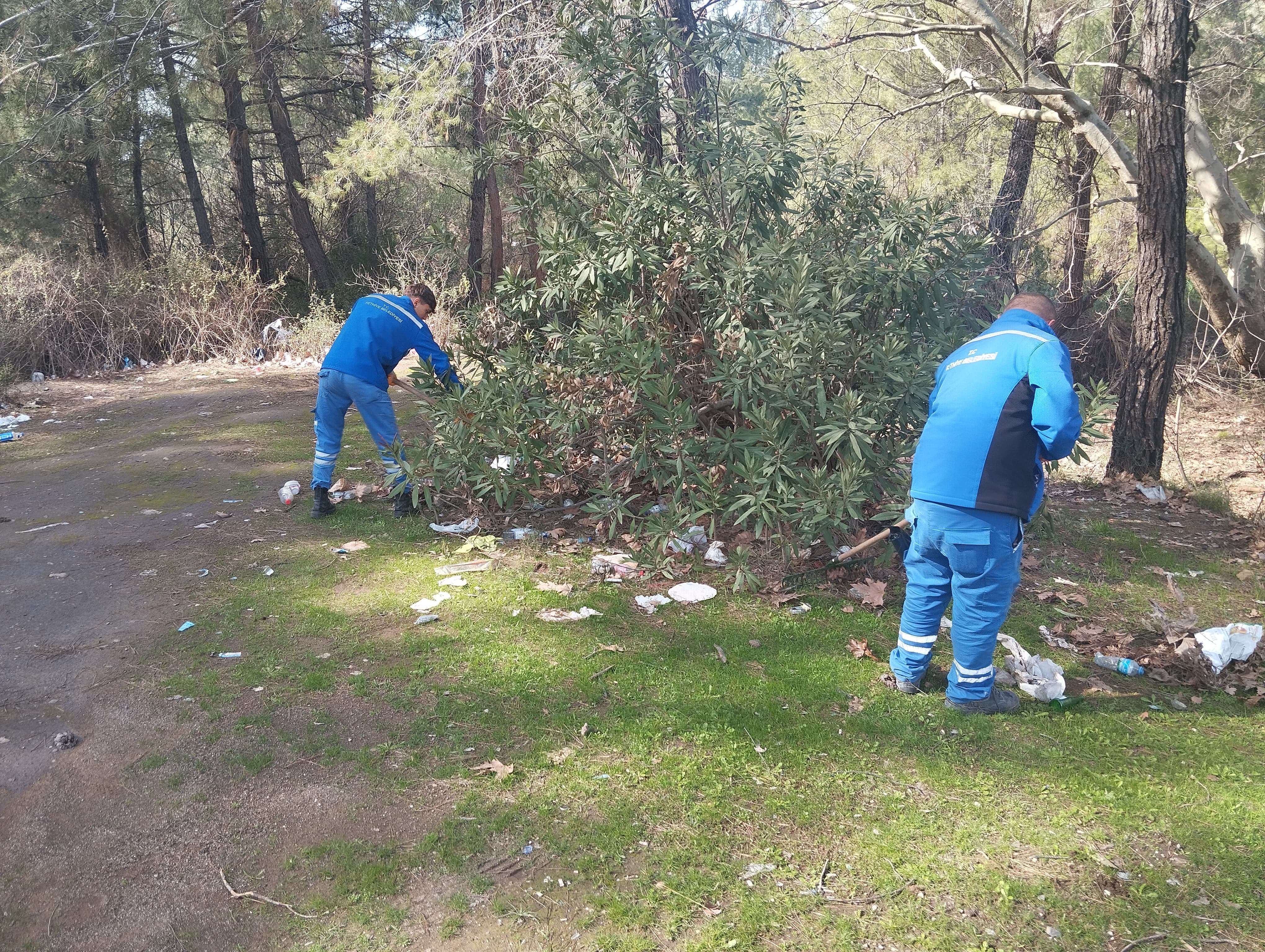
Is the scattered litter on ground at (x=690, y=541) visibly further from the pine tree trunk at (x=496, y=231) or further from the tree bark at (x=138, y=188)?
the tree bark at (x=138, y=188)

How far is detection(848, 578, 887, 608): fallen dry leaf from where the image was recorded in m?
5.07

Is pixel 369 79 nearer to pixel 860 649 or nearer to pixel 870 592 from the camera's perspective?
pixel 870 592

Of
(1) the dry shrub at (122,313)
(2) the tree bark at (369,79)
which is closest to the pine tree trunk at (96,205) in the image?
(1) the dry shrub at (122,313)

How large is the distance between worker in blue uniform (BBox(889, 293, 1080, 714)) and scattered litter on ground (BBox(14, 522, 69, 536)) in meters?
5.93

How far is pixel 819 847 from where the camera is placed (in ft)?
10.0

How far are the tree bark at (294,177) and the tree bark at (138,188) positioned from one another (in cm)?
251

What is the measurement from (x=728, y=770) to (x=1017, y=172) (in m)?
11.4

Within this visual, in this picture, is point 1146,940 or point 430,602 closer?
point 1146,940

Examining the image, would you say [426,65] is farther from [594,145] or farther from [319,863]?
[319,863]

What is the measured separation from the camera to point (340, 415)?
6645mm

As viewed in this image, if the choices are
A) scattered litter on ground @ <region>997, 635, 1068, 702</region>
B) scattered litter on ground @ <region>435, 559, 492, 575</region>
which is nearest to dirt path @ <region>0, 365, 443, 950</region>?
scattered litter on ground @ <region>435, 559, 492, 575</region>

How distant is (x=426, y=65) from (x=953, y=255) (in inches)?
314

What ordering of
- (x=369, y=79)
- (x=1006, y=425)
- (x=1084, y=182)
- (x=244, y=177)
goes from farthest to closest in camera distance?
(x=369, y=79)
(x=244, y=177)
(x=1084, y=182)
(x=1006, y=425)

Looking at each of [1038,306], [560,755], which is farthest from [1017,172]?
[560,755]
